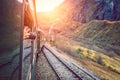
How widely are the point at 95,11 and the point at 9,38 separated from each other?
11756 centimetres

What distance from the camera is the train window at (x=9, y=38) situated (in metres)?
2.38

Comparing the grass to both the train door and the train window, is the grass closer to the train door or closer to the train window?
the train door

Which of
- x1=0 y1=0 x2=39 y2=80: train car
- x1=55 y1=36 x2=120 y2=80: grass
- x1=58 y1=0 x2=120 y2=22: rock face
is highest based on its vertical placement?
x1=58 y1=0 x2=120 y2=22: rock face

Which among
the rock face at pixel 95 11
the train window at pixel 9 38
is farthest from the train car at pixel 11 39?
the rock face at pixel 95 11

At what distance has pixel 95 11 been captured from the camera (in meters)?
117

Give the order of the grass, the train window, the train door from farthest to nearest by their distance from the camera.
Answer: the grass < the train door < the train window

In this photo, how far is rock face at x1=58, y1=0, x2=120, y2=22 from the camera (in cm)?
10175

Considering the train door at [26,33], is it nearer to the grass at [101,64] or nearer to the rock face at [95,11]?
the grass at [101,64]

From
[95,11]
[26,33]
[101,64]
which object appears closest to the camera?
[26,33]

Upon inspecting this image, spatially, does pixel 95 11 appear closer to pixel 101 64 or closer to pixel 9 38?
pixel 101 64

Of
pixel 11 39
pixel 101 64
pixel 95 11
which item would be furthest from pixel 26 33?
pixel 95 11

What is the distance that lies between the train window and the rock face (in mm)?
99438

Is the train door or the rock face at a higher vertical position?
the rock face

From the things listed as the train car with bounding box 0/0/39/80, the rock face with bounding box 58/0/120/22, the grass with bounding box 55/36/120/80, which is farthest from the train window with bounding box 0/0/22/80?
the rock face with bounding box 58/0/120/22
